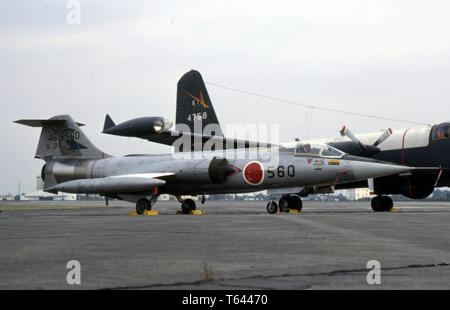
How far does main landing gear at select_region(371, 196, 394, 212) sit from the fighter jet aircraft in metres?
3.23

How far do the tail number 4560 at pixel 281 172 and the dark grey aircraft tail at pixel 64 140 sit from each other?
9514 mm

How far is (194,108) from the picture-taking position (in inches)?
1325

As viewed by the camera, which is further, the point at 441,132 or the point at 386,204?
the point at 386,204

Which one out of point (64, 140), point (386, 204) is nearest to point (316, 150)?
point (386, 204)

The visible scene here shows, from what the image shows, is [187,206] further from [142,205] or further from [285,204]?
[285,204]

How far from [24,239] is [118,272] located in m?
4.86

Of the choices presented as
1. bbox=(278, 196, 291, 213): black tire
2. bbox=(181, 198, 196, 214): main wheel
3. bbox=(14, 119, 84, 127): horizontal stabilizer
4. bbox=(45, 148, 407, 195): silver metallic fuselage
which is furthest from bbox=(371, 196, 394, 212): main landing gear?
bbox=(14, 119, 84, 127): horizontal stabilizer

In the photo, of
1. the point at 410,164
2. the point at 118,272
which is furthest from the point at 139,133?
the point at 118,272

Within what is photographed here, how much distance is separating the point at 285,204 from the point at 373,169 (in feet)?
12.7

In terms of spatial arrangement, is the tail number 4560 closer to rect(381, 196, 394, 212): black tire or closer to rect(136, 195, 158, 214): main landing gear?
rect(381, 196, 394, 212): black tire

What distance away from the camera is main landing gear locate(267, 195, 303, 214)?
75.0 feet
